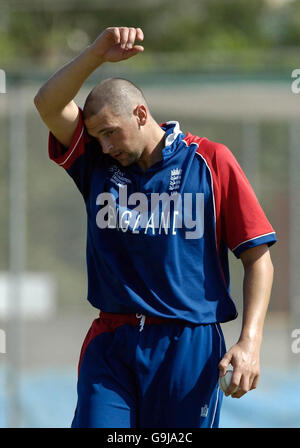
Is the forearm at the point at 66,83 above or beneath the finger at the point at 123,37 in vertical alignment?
beneath

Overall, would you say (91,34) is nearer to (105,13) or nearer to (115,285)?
(105,13)

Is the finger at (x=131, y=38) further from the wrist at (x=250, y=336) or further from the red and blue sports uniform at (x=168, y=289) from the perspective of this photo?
the wrist at (x=250, y=336)

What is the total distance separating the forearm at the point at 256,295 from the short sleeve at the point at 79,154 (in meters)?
0.83

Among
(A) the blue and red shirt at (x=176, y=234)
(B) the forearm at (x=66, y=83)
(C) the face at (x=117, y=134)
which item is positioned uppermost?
(B) the forearm at (x=66, y=83)

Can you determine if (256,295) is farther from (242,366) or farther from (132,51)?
(132,51)

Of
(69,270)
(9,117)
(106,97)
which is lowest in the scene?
(69,270)

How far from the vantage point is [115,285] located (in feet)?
11.7

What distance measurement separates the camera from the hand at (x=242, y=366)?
332 cm

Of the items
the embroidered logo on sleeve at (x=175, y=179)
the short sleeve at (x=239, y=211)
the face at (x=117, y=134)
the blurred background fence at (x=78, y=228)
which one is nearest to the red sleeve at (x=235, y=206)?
the short sleeve at (x=239, y=211)

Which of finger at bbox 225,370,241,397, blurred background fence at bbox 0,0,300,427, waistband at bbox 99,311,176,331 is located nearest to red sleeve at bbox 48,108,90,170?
waistband at bbox 99,311,176,331
